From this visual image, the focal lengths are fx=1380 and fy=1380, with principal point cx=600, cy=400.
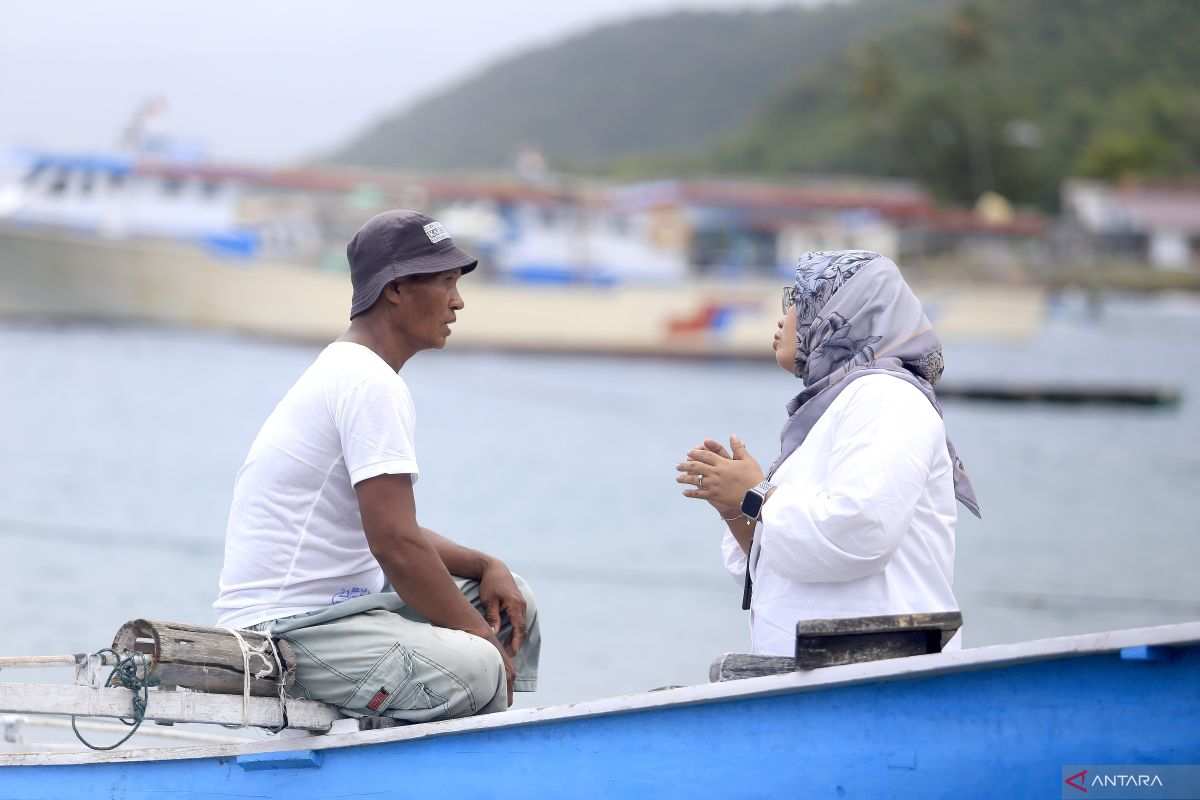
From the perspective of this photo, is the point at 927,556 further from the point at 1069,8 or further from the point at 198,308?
the point at 1069,8

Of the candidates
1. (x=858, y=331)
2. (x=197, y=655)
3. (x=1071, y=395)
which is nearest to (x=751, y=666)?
(x=858, y=331)

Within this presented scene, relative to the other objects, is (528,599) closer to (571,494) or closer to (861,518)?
(861,518)

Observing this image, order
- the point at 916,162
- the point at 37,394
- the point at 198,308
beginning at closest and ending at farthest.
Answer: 1. the point at 37,394
2. the point at 198,308
3. the point at 916,162

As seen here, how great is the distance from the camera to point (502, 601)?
11.0ft

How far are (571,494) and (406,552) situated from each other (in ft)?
44.2

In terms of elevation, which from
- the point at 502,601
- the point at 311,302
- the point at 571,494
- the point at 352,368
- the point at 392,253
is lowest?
the point at 502,601

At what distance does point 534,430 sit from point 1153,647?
2017 cm

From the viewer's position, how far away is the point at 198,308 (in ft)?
121

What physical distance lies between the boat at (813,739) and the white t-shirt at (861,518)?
23 centimetres

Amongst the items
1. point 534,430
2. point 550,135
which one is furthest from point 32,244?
point 550,135

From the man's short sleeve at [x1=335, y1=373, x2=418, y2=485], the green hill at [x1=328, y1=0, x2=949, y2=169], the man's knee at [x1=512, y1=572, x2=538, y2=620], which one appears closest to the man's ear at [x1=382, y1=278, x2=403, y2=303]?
the man's short sleeve at [x1=335, y1=373, x2=418, y2=485]

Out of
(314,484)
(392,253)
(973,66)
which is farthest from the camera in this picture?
(973,66)

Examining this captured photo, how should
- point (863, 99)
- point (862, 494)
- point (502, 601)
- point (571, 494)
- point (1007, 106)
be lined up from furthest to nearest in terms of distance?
point (1007, 106) < point (863, 99) < point (571, 494) < point (502, 601) < point (862, 494)

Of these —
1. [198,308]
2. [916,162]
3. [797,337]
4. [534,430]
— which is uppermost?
[916,162]
